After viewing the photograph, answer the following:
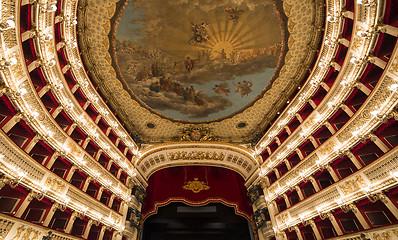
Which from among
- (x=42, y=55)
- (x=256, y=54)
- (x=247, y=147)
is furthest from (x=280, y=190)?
(x=42, y=55)

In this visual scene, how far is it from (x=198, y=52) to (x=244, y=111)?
7950 millimetres

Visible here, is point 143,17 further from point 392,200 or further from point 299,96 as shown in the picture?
point 392,200

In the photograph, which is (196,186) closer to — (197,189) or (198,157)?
(197,189)

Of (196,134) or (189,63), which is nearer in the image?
(189,63)

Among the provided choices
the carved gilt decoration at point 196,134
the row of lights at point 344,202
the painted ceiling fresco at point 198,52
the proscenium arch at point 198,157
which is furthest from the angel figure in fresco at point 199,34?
the row of lights at point 344,202

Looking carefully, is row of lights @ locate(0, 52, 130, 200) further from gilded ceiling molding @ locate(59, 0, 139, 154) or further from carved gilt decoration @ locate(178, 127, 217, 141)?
carved gilt decoration @ locate(178, 127, 217, 141)

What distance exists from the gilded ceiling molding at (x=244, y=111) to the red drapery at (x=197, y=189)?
171 inches

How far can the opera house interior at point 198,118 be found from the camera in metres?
8.60

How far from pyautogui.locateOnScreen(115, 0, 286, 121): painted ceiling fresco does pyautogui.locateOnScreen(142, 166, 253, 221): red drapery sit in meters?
7.76

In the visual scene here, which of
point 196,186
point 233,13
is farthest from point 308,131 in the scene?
point 196,186

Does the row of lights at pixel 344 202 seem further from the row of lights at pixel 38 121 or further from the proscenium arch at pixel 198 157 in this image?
the row of lights at pixel 38 121

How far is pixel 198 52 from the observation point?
51.7 ft

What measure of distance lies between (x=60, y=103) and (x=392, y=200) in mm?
18278

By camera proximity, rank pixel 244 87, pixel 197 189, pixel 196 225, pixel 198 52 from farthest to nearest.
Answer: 1. pixel 196 225
2. pixel 197 189
3. pixel 244 87
4. pixel 198 52
